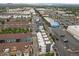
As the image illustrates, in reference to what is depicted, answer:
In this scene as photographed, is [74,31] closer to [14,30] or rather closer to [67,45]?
[67,45]

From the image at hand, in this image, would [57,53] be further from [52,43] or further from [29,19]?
[29,19]

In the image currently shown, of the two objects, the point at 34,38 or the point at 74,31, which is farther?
the point at 34,38

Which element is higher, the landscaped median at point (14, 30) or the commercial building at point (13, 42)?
the landscaped median at point (14, 30)

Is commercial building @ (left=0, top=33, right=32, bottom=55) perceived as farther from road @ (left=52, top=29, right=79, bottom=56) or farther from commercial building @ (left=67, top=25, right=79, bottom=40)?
commercial building @ (left=67, top=25, right=79, bottom=40)

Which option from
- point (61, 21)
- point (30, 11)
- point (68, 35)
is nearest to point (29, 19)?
point (30, 11)

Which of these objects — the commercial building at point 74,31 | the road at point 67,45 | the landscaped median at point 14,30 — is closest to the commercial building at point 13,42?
the landscaped median at point 14,30

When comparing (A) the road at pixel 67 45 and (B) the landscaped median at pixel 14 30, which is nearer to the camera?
(A) the road at pixel 67 45

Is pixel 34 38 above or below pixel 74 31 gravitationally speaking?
below

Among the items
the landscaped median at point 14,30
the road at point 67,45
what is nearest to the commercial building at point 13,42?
the landscaped median at point 14,30

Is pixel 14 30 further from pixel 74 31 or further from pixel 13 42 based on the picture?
pixel 74 31

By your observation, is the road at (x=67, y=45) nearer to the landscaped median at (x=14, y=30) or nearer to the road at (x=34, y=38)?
the road at (x=34, y=38)

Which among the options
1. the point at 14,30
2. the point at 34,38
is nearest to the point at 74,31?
the point at 34,38
